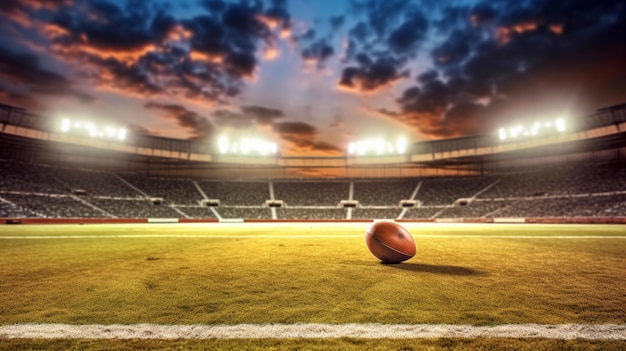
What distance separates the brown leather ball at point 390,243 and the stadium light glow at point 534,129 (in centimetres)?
4426

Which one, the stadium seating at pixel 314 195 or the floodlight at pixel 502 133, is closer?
the stadium seating at pixel 314 195

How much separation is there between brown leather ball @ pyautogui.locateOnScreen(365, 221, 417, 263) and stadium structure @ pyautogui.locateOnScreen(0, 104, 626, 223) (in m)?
33.1

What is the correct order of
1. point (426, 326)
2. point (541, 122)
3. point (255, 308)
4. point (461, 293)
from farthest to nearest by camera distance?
point (541, 122) → point (461, 293) → point (255, 308) → point (426, 326)

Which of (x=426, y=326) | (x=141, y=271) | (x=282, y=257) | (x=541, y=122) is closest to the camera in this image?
(x=426, y=326)

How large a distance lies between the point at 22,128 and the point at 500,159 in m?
65.6

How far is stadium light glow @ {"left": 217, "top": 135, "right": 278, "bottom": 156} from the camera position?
5556 centimetres

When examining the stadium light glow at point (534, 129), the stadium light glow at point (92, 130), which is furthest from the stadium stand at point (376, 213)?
the stadium light glow at point (92, 130)

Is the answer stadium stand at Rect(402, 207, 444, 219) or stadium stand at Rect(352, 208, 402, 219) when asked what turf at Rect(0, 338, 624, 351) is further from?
stadium stand at Rect(352, 208, 402, 219)

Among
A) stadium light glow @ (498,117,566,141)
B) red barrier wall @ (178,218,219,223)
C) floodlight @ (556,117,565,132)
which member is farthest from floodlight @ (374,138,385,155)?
red barrier wall @ (178,218,219,223)

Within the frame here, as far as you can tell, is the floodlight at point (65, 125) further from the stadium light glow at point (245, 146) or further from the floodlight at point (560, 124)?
the floodlight at point (560, 124)

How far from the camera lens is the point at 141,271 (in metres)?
6.14

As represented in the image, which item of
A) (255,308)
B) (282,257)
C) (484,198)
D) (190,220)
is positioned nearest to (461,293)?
(255,308)

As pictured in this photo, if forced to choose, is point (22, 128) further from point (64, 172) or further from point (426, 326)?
point (426, 326)

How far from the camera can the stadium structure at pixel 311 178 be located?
37.5 metres
